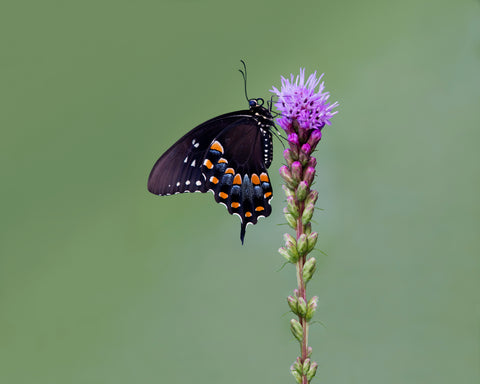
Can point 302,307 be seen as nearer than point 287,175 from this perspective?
Yes

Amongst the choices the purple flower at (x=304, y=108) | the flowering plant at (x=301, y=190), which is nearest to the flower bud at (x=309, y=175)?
the flowering plant at (x=301, y=190)

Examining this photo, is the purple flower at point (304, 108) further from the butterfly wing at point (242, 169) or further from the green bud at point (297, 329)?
the green bud at point (297, 329)

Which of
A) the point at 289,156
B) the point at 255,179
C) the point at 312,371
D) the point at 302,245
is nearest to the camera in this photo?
the point at 312,371

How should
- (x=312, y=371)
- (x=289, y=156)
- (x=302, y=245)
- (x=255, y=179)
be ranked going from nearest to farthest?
(x=312, y=371) < (x=302, y=245) < (x=289, y=156) < (x=255, y=179)

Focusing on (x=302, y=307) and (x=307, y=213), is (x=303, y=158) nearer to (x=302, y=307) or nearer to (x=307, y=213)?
(x=307, y=213)

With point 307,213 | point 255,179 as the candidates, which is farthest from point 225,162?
point 307,213

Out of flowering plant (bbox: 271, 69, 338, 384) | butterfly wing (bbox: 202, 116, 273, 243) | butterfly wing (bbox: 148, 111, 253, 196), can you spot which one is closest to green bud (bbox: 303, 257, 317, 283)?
flowering plant (bbox: 271, 69, 338, 384)

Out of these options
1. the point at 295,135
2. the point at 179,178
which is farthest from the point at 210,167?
the point at 295,135
